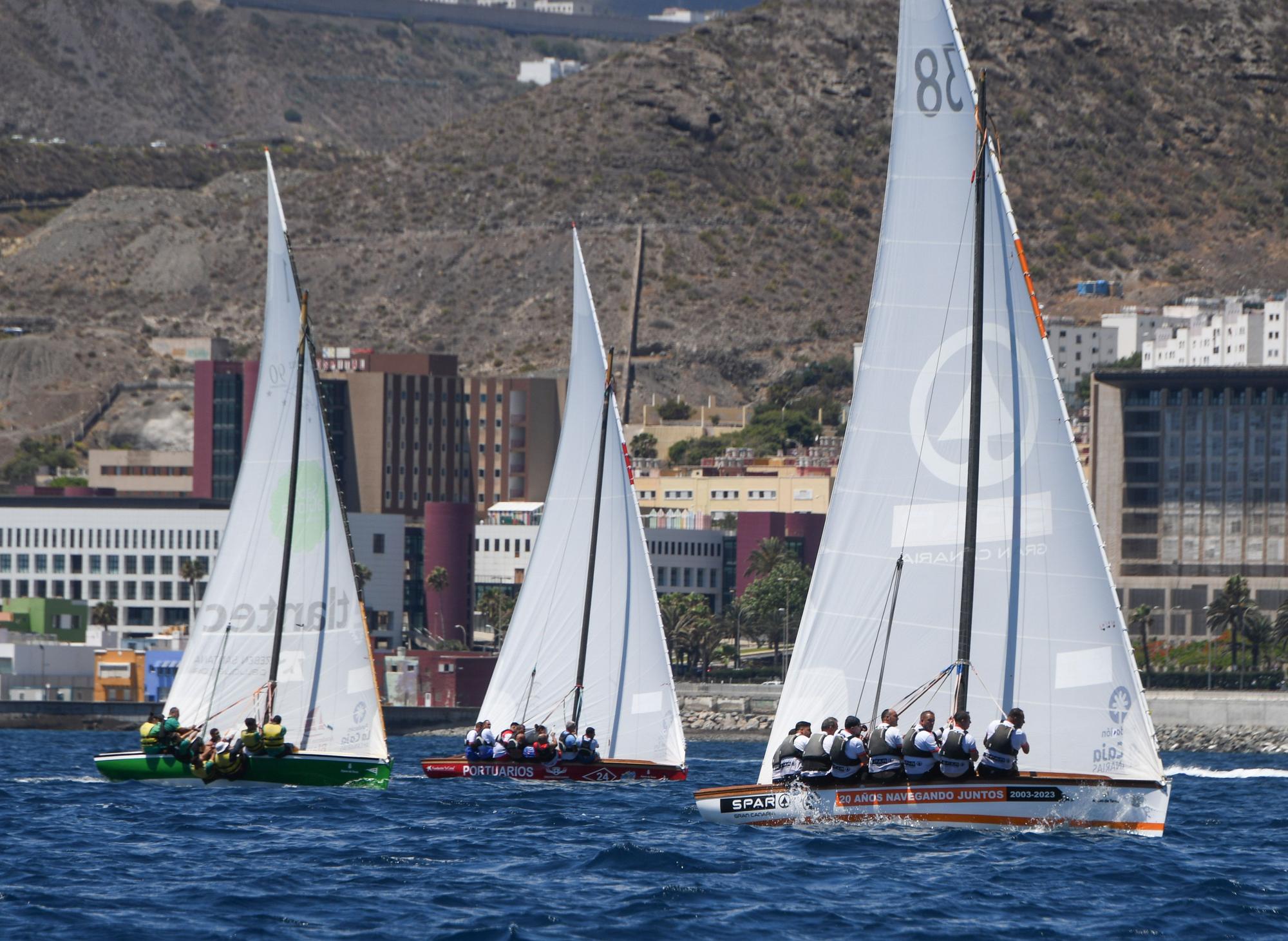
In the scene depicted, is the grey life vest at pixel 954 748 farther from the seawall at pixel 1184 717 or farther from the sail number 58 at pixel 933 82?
the seawall at pixel 1184 717

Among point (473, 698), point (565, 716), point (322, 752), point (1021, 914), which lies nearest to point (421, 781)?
point (565, 716)

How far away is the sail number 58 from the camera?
46844mm

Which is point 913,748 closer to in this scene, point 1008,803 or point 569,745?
point 1008,803

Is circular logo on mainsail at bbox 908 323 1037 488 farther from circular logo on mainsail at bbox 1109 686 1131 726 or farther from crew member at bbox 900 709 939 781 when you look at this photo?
crew member at bbox 900 709 939 781

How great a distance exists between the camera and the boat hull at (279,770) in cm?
6344

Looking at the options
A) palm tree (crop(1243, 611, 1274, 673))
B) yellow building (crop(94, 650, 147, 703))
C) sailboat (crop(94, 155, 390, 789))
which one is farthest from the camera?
palm tree (crop(1243, 611, 1274, 673))

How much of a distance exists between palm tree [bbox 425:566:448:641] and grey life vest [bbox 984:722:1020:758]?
144 m

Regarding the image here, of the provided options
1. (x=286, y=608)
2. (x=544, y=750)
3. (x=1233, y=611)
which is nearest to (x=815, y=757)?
(x=286, y=608)

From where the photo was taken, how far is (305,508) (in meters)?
67.7

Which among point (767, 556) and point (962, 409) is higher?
point (767, 556)

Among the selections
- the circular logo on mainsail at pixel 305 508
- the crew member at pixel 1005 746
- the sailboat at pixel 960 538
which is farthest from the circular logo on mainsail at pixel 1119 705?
the circular logo on mainsail at pixel 305 508

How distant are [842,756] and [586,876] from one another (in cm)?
489

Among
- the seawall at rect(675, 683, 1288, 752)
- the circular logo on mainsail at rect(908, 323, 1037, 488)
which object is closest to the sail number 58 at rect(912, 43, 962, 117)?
the circular logo on mainsail at rect(908, 323, 1037, 488)

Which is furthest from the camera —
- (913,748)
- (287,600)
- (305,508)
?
(305,508)
